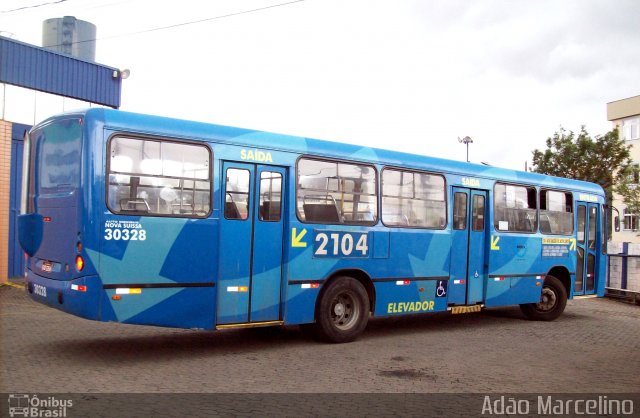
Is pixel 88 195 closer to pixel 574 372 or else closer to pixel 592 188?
pixel 574 372

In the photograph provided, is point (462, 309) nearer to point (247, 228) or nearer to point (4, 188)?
point (247, 228)

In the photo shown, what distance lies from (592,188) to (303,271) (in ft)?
29.4

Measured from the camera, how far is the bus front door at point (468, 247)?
1179cm

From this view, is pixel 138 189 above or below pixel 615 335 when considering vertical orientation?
above

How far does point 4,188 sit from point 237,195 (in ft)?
33.0

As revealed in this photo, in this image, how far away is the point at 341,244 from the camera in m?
9.94

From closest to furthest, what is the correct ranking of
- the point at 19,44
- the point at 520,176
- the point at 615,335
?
the point at 615,335
the point at 520,176
the point at 19,44

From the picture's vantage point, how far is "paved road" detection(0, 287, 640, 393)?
7195mm

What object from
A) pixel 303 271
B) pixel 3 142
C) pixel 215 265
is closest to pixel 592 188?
pixel 303 271

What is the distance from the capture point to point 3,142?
16062mm

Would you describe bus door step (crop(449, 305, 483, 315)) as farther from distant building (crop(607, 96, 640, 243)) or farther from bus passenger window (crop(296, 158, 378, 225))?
distant building (crop(607, 96, 640, 243))

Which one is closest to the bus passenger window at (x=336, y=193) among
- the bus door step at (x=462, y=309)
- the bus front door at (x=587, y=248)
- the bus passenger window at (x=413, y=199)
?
the bus passenger window at (x=413, y=199)

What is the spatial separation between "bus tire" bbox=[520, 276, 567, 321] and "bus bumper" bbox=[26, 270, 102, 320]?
980 cm

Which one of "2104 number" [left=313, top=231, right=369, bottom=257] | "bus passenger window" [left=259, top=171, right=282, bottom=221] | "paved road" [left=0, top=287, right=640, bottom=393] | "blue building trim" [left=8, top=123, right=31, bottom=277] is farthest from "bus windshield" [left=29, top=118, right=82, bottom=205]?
"blue building trim" [left=8, top=123, right=31, bottom=277]
